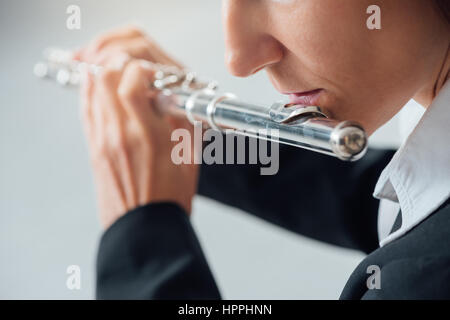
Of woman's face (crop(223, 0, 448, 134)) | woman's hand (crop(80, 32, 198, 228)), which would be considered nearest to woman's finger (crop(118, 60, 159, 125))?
woman's hand (crop(80, 32, 198, 228))

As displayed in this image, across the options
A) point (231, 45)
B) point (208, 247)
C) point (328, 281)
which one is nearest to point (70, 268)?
point (208, 247)

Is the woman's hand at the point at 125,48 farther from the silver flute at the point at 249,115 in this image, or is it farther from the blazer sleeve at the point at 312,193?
the blazer sleeve at the point at 312,193

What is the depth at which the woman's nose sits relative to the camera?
1.23ft

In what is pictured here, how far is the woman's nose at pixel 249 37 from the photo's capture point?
1.23 feet

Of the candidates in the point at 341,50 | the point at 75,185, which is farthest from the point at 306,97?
the point at 75,185

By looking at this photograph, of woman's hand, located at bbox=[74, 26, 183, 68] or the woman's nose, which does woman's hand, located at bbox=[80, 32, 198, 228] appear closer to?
woman's hand, located at bbox=[74, 26, 183, 68]

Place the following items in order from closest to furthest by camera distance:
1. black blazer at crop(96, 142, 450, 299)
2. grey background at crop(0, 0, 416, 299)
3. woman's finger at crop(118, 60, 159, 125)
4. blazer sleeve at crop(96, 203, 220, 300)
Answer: black blazer at crop(96, 142, 450, 299) → blazer sleeve at crop(96, 203, 220, 300) → woman's finger at crop(118, 60, 159, 125) → grey background at crop(0, 0, 416, 299)

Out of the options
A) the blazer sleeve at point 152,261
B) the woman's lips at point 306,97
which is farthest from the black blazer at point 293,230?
the woman's lips at point 306,97

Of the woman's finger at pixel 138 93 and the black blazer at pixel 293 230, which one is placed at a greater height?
the woman's finger at pixel 138 93

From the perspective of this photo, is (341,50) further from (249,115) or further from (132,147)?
(132,147)

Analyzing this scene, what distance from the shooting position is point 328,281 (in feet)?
2.20

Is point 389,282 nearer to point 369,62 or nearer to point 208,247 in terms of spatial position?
point 369,62

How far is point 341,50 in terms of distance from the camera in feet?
1.18
